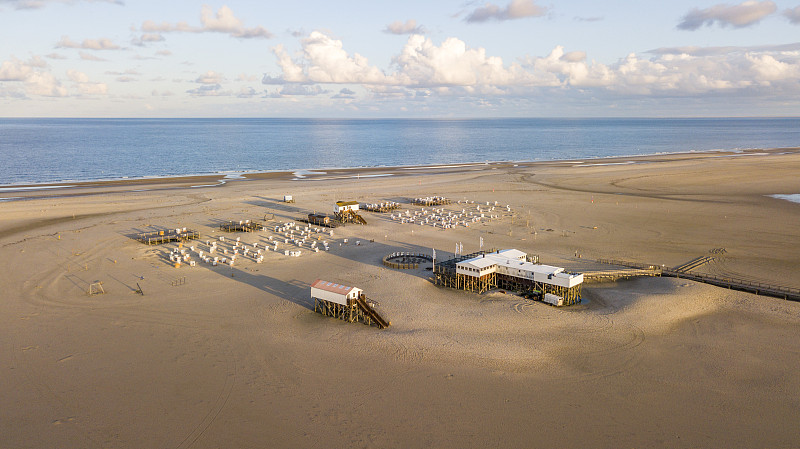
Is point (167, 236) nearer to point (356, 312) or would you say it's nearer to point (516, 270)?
point (356, 312)

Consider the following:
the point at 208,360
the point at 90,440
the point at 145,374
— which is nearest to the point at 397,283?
the point at 208,360

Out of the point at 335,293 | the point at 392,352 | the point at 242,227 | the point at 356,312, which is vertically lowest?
the point at 392,352

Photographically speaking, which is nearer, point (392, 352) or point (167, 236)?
point (392, 352)

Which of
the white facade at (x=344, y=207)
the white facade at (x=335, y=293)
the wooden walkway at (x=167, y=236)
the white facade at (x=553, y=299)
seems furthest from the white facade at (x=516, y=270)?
the wooden walkway at (x=167, y=236)

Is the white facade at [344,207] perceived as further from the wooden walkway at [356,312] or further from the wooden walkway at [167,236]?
the wooden walkway at [356,312]

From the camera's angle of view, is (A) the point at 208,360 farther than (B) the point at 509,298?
No

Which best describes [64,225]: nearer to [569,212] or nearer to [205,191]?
[205,191]

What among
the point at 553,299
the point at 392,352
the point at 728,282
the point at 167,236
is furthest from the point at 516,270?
the point at 167,236
